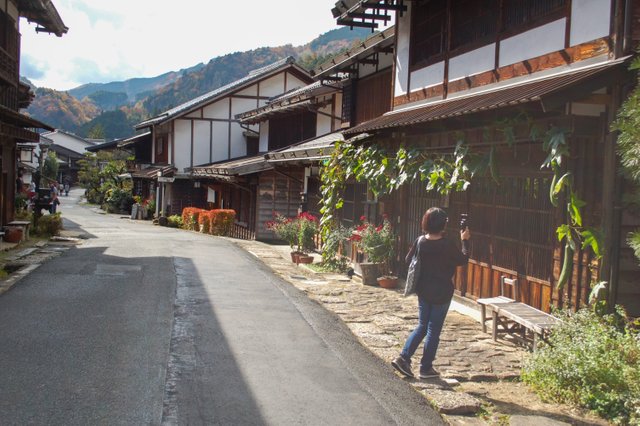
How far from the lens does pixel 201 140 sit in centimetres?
3400

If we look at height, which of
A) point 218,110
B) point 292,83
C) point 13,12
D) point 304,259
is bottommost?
point 304,259

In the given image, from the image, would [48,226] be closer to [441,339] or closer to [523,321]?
[441,339]

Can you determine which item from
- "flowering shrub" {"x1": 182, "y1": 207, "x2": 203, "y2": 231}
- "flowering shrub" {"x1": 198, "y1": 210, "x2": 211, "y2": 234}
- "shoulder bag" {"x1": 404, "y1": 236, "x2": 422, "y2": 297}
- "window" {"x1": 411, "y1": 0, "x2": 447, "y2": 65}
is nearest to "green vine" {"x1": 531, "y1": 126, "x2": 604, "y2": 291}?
"shoulder bag" {"x1": 404, "y1": 236, "x2": 422, "y2": 297}

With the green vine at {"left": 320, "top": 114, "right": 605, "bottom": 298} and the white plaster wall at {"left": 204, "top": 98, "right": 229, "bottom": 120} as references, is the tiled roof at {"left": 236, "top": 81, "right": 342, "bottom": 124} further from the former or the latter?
the green vine at {"left": 320, "top": 114, "right": 605, "bottom": 298}

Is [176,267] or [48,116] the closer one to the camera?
[176,267]

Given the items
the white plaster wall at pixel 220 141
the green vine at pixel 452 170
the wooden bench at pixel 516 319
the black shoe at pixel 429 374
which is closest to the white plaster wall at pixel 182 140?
the white plaster wall at pixel 220 141

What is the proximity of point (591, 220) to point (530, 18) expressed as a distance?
11.4ft

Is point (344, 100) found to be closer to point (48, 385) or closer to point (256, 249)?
point (256, 249)

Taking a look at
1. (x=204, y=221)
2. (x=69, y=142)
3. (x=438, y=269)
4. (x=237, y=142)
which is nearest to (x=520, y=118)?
(x=438, y=269)

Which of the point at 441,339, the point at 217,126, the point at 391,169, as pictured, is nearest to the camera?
the point at 441,339

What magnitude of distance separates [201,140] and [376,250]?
2313 centimetres

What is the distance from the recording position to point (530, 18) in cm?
894

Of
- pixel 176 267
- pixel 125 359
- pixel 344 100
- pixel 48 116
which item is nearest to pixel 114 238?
pixel 176 267

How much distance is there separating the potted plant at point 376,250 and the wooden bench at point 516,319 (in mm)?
3851
